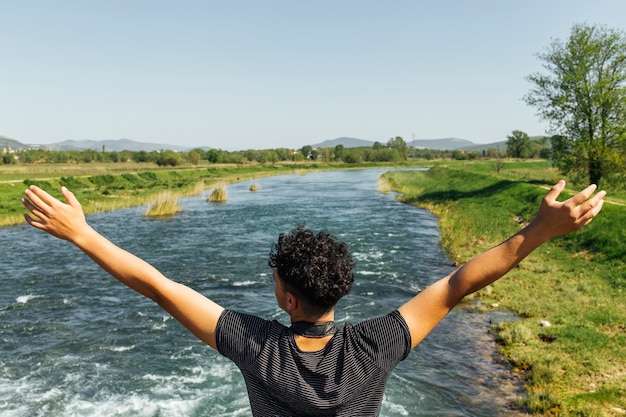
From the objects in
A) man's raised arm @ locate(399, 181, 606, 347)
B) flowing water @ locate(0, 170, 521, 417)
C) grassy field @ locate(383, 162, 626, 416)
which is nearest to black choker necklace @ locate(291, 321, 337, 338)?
man's raised arm @ locate(399, 181, 606, 347)

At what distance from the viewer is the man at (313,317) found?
2119mm

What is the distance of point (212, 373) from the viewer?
1201 centimetres

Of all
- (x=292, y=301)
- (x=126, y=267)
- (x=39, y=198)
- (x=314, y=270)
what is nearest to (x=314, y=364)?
(x=292, y=301)

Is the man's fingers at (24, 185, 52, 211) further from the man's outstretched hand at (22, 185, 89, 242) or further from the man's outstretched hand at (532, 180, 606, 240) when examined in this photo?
the man's outstretched hand at (532, 180, 606, 240)

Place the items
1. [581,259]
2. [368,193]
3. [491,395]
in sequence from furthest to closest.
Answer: [368,193] < [581,259] < [491,395]

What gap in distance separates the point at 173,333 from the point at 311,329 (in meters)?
13.2

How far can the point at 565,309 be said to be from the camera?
14688 millimetres

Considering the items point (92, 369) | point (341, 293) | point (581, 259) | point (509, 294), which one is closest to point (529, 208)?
point (581, 259)

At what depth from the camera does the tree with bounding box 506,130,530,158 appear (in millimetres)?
140125

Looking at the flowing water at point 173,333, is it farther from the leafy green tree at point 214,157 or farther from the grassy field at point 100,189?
the leafy green tree at point 214,157

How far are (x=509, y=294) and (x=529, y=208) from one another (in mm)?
16592

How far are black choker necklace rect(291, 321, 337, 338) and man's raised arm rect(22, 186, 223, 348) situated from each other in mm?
364

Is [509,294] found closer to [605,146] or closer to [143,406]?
[143,406]

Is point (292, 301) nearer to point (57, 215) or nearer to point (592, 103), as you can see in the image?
point (57, 215)
